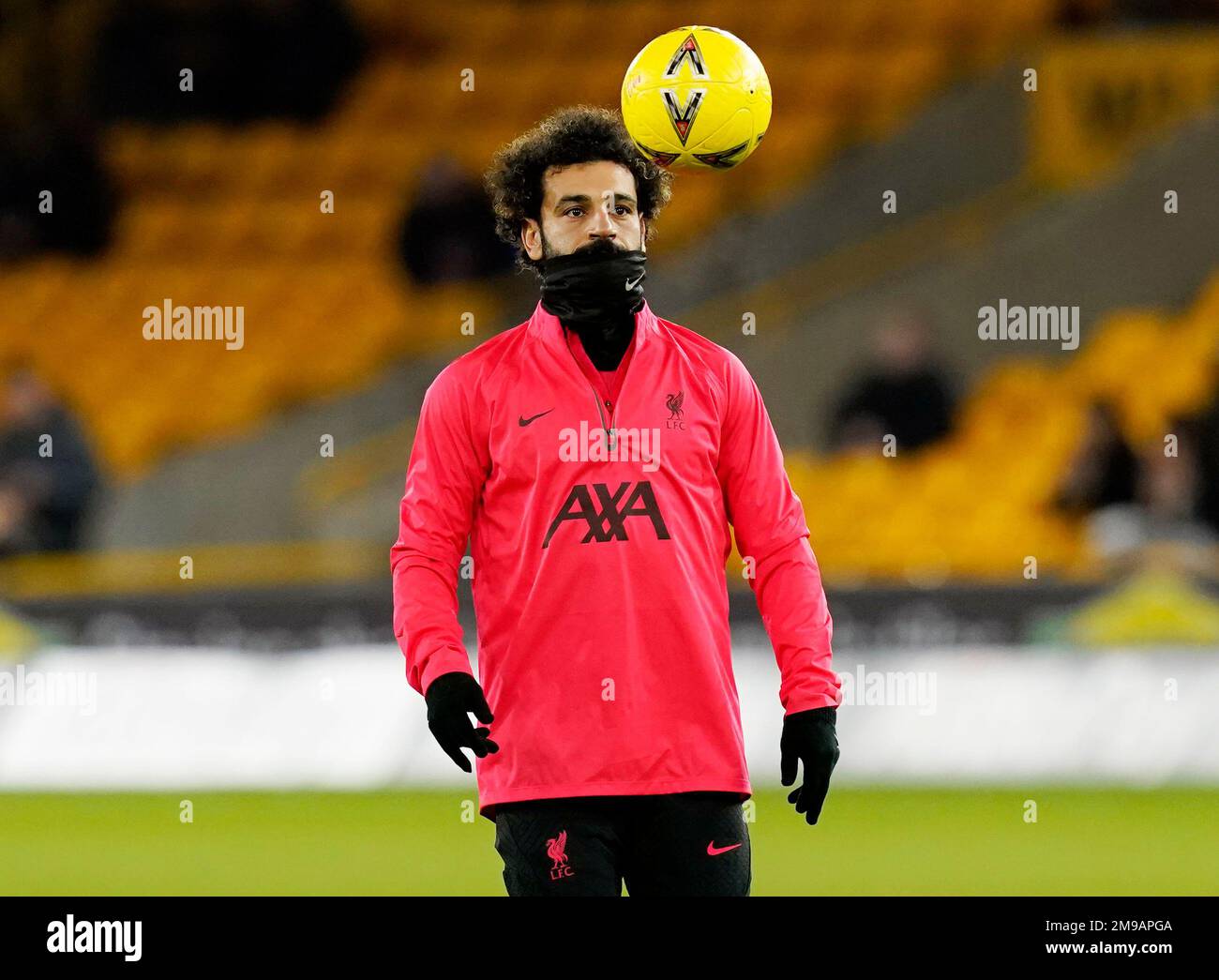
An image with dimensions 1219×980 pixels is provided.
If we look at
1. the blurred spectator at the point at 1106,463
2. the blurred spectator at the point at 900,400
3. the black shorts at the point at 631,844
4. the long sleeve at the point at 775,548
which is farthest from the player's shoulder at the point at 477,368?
the blurred spectator at the point at 900,400

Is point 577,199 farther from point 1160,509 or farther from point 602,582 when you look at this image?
point 1160,509

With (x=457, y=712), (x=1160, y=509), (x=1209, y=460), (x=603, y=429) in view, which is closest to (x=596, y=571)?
Answer: (x=603, y=429)

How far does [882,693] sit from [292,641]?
2.56m

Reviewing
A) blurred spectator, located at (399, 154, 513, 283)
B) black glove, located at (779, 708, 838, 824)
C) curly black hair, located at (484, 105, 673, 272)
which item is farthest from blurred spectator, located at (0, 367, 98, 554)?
black glove, located at (779, 708, 838, 824)

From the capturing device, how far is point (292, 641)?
9039 mm

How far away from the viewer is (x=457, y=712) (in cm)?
394

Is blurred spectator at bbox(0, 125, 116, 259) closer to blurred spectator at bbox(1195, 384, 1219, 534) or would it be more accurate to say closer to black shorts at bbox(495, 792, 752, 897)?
blurred spectator at bbox(1195, 384, 1219, 534)

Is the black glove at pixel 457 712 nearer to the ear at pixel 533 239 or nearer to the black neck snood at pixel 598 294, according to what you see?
the black neck snood at pixel 598 294

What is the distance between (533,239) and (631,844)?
4.21 feet

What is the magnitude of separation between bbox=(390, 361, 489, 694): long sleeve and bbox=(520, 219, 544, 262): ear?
0.34m

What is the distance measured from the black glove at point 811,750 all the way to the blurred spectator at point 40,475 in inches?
285

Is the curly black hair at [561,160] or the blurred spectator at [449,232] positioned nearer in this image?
the curly black hair at [561,160]

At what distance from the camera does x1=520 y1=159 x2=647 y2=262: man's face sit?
424 cm

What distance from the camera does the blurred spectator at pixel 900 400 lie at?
11.3 meters
